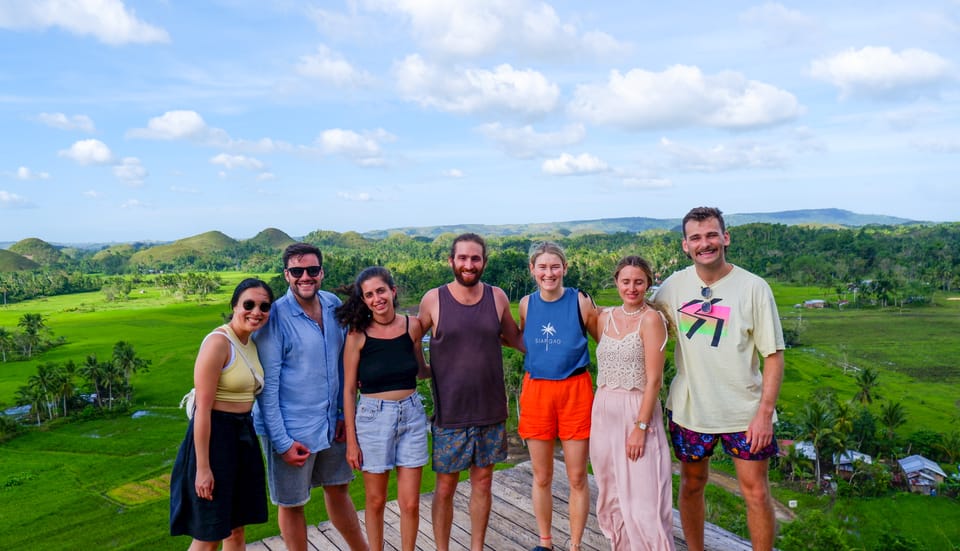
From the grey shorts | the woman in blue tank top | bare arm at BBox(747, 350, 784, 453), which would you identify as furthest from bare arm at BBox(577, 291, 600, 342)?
the grey shorts

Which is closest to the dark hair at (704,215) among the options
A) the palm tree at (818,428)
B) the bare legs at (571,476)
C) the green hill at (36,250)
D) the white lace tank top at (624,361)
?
the white lace tank top at (624,361)

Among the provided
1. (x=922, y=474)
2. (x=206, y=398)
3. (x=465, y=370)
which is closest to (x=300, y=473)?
(x=206, y=398)

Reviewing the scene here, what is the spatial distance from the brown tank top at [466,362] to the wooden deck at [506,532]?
138cm

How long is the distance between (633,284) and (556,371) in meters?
0.84

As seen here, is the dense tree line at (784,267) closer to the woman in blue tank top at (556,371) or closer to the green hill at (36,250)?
the woman in blue tank top at (556,371)

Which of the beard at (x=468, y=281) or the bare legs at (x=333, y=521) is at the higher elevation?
the beard at (x=468, y=281)

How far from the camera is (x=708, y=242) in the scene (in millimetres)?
4066

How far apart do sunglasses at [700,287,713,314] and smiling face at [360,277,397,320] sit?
2.19 m

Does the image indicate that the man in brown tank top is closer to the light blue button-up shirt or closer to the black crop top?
the black crop top

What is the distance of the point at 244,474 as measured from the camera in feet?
13.0

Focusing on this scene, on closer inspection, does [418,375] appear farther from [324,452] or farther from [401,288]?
[401,288]

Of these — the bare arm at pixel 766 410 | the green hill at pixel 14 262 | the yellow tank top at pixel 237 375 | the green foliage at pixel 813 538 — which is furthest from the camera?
the green hill at pixel 14 262

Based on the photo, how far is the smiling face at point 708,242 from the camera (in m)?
4.06

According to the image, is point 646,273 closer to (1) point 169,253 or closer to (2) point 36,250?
(1) point 169,253
